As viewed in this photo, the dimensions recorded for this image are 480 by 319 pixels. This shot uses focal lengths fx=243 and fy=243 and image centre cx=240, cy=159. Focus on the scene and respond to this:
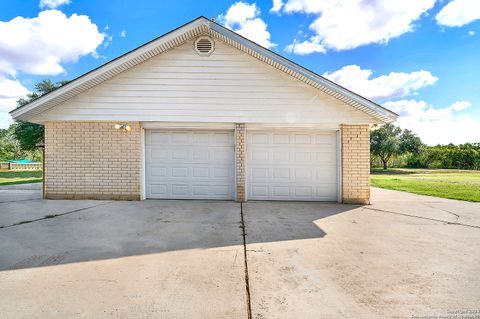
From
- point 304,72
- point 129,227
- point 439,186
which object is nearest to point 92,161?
point 129,227

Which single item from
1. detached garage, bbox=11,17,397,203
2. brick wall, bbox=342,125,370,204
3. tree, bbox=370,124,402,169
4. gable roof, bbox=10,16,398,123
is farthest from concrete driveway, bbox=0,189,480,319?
tree, bbox=370,124,402,169

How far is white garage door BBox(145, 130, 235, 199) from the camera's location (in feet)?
26.0

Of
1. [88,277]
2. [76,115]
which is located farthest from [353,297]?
[76,115]

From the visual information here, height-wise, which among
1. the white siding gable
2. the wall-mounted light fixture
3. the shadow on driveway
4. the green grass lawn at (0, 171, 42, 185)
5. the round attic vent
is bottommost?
the shadow on driveway

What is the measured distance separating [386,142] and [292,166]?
29.5 m

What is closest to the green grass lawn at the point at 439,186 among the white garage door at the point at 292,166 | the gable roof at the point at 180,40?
the gable roof at the point at 180,40

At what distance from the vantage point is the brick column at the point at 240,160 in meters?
7.64

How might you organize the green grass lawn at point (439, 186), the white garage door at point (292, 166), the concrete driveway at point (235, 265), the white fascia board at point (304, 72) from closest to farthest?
the concrete driveway at point (235, 265) < the white fascia board at point (304, 72) < the white garage door at point (292, 166) < the green grass lawn at point (439, 186)

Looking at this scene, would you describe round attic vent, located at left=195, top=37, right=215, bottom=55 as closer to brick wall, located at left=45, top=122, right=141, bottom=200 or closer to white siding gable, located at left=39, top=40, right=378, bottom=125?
white siding gable, located at left=39, top=40, right=378, bottom=125

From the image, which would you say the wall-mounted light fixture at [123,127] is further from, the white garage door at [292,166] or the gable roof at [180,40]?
the white garage door at [292,166]

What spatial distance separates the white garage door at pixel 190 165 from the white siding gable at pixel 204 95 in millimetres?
684

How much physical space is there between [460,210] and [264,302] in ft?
23.9

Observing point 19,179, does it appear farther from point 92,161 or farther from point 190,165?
point 190,165

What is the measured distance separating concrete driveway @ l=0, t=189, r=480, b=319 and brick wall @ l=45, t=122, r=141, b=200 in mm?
1818
